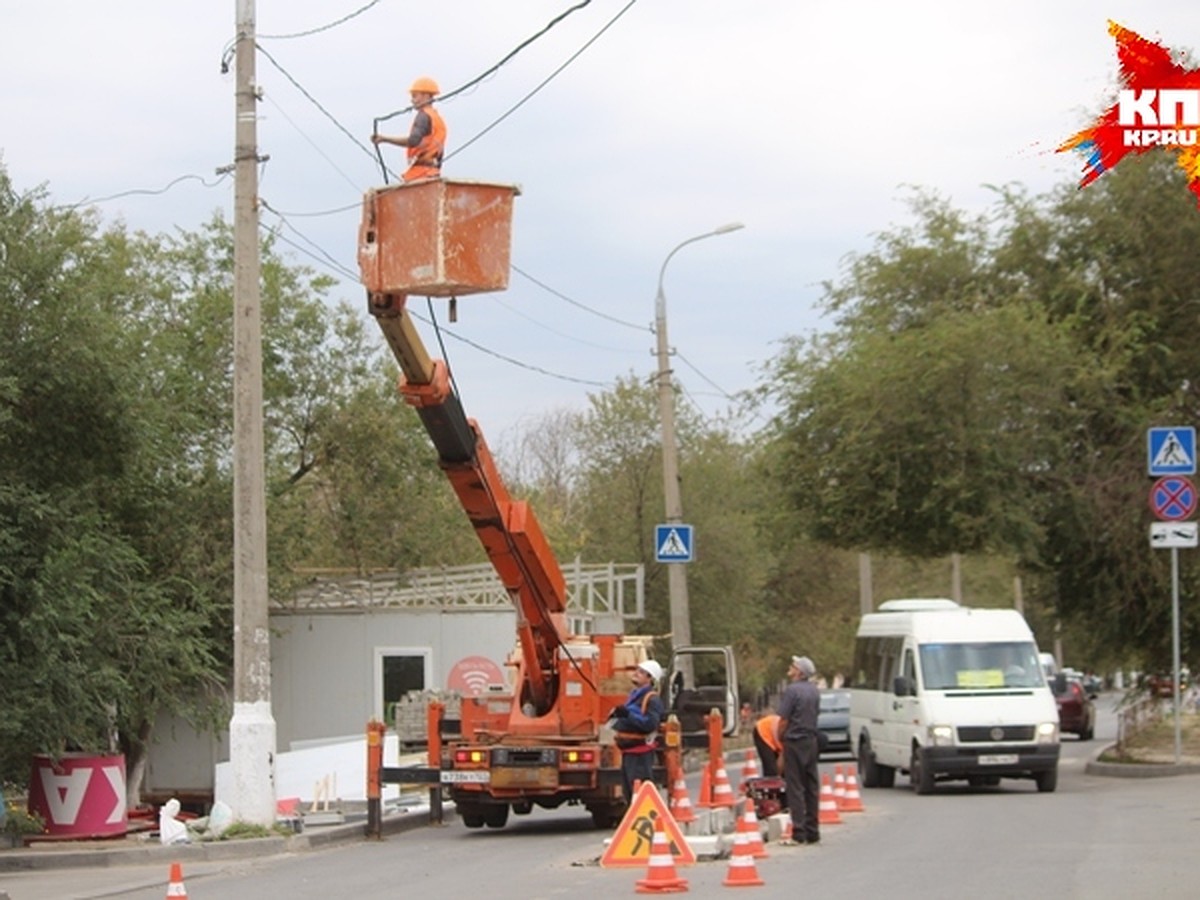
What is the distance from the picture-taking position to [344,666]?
38.3 meters

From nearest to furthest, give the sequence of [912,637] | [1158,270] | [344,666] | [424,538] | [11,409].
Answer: [11,409], [912,637], [1158,270], [344,666], [424,538]

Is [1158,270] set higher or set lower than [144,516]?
higher

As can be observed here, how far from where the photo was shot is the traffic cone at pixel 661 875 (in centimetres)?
1505

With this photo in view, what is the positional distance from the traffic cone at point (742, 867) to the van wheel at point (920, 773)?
36.8 ft

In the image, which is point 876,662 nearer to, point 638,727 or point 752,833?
point 638,727

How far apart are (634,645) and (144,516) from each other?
10.8 metres

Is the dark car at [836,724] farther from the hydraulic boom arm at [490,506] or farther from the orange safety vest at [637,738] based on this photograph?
the orange safety vest at [637,738]

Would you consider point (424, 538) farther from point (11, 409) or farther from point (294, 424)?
point (11, 409)

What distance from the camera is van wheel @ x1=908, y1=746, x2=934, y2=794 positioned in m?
26.3

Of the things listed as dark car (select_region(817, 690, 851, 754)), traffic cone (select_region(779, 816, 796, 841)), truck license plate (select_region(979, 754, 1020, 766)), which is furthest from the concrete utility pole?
dark car (select_region(817, 690, 851, 754))

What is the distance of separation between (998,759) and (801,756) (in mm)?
7919

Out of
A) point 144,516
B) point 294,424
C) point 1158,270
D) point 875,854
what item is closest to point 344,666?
point 294,424

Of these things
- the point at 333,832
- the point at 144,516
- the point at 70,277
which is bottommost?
the point at 333,832

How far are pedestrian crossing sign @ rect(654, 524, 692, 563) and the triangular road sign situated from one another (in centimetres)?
1561
